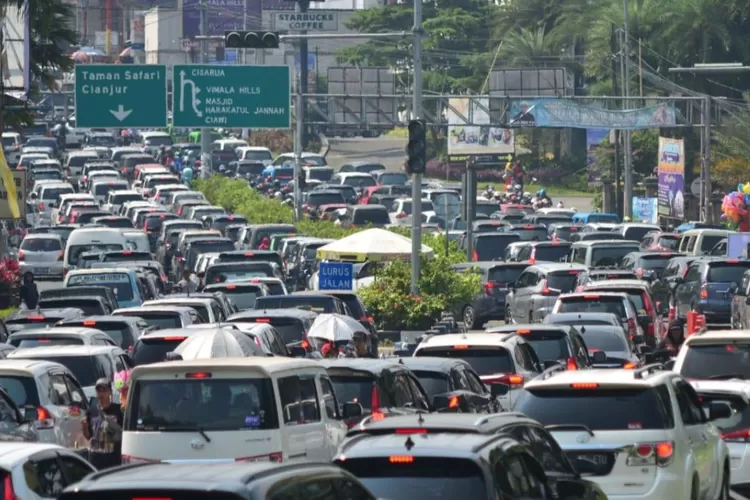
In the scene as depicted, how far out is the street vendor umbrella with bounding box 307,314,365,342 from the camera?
24531 millimetres

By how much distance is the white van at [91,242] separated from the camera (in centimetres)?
4277

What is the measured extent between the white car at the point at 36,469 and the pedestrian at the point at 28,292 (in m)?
27.0

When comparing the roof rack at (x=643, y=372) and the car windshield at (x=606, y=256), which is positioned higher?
the roof rack at (x=643, y=372)

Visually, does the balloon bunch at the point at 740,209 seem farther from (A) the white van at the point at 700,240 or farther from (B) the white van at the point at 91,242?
(B) the white van at the point at 91,242

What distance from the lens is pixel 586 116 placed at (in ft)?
204

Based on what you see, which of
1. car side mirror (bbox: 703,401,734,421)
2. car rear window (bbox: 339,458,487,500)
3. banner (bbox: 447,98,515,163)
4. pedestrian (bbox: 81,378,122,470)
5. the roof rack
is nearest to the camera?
car rear window (bbox: 339,458,487,500)

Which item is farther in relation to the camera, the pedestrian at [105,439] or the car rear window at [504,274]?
the car rear window at [504,274]

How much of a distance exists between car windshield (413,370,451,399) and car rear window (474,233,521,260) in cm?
2993

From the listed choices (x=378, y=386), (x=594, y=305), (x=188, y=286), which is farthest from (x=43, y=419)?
(x=188, y=286)

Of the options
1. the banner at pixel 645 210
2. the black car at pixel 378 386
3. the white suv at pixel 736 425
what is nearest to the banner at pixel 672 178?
the banner at pixel 645 210

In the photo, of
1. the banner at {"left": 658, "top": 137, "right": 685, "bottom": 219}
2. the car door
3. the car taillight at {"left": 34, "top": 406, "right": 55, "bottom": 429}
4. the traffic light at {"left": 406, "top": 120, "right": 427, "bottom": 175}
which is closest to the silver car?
the traffic light at {"left": 406, "top": 120, "right": 427, "bottom": 175}

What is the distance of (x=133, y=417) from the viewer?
1434 cm

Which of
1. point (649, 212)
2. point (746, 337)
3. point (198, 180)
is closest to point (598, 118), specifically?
point (649, 212)

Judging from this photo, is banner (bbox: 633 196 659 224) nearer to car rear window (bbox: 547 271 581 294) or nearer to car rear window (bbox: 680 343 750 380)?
car rear window (bbox: 547 271 581 294)
